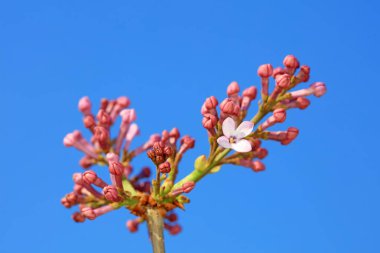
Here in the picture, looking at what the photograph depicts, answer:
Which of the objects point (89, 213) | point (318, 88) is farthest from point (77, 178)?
point (318, 88)

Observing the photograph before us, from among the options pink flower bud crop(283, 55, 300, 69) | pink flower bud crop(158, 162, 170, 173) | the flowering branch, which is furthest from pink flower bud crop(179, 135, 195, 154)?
pink flower bud crop(283, 55, 300, 69)

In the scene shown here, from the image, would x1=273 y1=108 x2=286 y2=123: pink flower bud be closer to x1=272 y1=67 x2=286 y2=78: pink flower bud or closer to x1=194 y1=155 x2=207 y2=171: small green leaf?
x1=272 y1=67 x2=286 y2=78: pink flower bud

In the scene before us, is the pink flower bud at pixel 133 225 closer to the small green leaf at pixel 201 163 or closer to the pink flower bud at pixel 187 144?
the pink flower bud at pixel 187 144

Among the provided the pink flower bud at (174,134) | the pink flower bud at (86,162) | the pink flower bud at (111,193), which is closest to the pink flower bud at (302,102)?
the pink flower bud at (174,134)

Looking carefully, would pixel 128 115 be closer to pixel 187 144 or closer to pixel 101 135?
pixel 101 135

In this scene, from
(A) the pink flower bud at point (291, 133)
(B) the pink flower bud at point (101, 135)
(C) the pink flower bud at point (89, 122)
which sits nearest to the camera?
(A) the pink flower bud at point (291, 133)

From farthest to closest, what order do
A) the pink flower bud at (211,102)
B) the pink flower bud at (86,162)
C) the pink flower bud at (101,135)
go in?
the pink flower bud at (86,162) < the pink flower bud at (101,135) < the pink flower bud at (211,102)

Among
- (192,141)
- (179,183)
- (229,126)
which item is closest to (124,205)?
(179,183)
